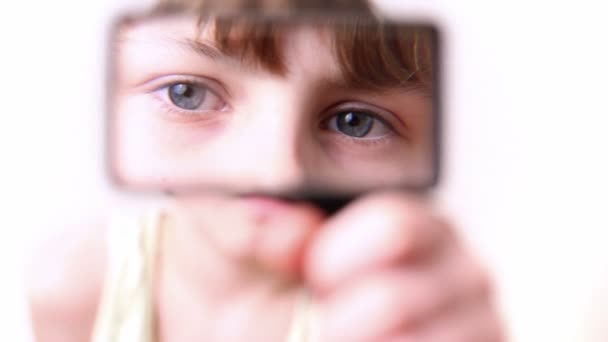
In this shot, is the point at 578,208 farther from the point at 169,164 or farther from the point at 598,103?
the point at 169,164

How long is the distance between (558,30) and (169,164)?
0.38 meters

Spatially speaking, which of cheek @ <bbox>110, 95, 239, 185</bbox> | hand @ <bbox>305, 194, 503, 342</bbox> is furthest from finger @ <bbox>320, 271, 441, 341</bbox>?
cheek @ <bbox>110, 95, 239, 185</bbox>

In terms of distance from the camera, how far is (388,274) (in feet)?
1.08

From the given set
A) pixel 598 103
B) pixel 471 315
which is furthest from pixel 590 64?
pixel 471 315

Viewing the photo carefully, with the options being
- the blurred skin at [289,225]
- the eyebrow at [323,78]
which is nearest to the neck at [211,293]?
the blurred skin at [289,225]

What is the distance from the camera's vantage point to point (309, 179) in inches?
13.6

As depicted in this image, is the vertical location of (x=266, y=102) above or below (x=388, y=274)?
above

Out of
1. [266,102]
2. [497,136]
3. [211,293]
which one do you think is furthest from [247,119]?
[497,136]

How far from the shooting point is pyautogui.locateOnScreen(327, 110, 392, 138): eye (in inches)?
15.4

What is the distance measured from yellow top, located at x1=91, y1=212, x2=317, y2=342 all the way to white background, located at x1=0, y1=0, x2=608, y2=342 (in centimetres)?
14

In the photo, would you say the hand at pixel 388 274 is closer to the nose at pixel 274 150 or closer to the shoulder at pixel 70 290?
the nose at pixel 274 150

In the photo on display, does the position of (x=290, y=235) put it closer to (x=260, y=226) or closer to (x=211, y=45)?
(x=260, y=226)

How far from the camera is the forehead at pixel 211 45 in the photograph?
13.6 inches

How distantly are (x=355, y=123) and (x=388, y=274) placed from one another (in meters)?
0.12
